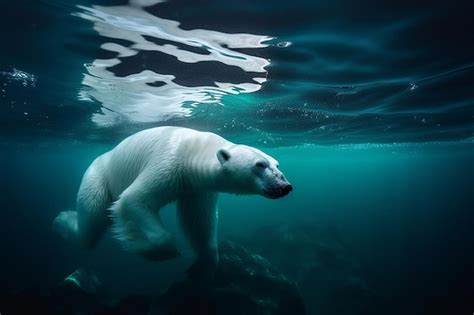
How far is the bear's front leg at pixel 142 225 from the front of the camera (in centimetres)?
336

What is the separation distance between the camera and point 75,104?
431 inches

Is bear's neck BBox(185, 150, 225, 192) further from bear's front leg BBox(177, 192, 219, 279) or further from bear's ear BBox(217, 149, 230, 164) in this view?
bear's front leg BBox(177, 192, 219, 279)

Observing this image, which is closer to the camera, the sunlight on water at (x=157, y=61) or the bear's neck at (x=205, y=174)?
the bear's neck at (x=205, y=174)

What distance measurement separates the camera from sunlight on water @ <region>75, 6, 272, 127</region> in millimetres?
5207

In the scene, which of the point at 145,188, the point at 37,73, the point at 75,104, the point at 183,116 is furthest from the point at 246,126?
the point at 145,188

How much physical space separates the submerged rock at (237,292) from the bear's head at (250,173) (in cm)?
348

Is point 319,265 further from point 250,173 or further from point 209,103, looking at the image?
point 250,173

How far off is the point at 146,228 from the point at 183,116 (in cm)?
1001

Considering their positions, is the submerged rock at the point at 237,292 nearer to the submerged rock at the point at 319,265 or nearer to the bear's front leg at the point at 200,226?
the bear's front leg at the point at 200,226

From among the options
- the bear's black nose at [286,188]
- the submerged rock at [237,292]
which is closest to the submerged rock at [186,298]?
the submerged rock at [237,292]

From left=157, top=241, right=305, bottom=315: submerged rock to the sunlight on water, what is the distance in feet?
16.3

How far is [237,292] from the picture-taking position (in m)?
7.47

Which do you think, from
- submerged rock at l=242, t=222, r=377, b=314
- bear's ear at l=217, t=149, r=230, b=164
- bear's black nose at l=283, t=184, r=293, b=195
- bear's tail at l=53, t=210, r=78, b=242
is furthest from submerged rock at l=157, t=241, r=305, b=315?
submerged rock at l=242, t=222, r=377, b=314

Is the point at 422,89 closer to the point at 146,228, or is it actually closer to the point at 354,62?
the point at 354,62
